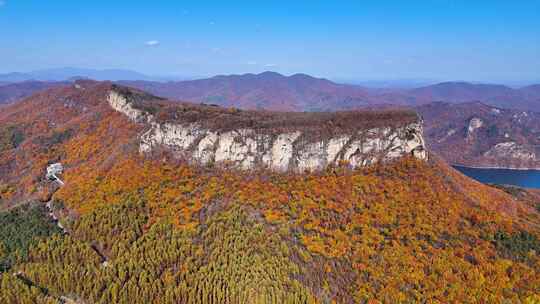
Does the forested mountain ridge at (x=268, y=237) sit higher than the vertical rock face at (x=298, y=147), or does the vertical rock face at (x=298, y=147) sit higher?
the vertical rock face at (x=298, y=147)

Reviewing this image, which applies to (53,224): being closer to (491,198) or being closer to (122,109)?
(122,109)

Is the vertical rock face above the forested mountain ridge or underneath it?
above

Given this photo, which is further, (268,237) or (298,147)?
(298,147)

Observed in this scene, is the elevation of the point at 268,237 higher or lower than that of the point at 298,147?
lower

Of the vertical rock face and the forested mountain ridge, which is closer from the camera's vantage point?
the forested mountain ridge
